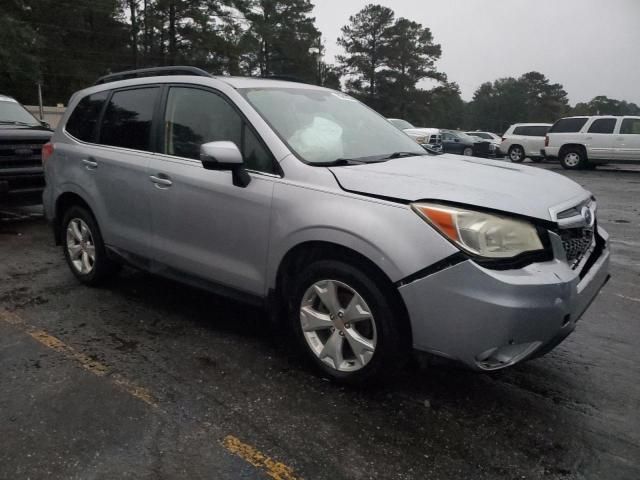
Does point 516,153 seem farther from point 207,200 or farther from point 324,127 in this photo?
point 207,200

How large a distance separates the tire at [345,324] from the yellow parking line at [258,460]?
691 millimetres

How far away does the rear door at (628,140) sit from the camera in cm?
1712

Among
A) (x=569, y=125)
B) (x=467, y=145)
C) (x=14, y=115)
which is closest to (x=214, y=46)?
(x=467, y=145)

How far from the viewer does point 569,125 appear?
18781 mm

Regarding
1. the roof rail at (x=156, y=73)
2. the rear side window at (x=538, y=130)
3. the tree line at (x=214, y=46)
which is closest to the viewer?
the roof rail at (x=156, y=73)

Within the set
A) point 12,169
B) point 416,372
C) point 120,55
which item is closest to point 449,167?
point 416,372

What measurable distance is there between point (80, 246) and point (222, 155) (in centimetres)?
226

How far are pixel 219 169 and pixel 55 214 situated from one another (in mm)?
2424

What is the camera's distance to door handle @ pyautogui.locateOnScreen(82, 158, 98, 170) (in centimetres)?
429

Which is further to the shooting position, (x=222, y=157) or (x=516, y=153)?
(x=516, y=153)

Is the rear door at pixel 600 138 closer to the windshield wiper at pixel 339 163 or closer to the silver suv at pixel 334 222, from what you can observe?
the silver suv at pixel 334 222

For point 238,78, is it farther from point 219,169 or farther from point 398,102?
point 398,102

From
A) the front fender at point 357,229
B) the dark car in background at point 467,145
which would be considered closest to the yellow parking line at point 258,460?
the front fender at point 357,229

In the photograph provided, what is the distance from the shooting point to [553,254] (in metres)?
2.60
